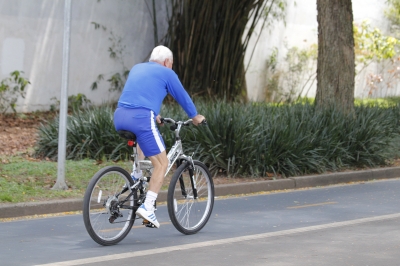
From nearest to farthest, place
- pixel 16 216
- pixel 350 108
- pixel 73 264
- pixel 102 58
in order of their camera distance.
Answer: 1. pixel 73 264
2. pixel 16 216
3. pixel 350 108
4. pixel 102 58

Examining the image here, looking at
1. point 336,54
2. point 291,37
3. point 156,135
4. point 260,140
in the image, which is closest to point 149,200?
point 156,135

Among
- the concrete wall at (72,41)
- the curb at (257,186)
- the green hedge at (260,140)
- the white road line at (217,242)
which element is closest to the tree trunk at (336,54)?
Result: the green hedge at (260,140)

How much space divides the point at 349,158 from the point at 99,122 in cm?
432

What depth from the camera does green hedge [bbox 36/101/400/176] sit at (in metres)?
11.6

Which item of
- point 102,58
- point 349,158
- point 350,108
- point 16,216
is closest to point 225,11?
point 102,58

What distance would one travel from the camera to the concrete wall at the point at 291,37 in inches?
907

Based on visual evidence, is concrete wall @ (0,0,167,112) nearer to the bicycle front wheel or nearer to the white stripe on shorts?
the bicycle front wheel

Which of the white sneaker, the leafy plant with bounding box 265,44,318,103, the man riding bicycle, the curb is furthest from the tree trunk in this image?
the leafy plant with bounding box 265,44,318,103

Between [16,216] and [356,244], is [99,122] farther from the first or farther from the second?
[356,244]

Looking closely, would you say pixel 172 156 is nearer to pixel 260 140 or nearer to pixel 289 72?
pixel 260 140

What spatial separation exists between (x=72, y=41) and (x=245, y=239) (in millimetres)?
11623

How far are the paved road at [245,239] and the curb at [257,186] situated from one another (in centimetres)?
32

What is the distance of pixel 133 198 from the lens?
7172 mm

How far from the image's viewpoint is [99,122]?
12352 millimetres
